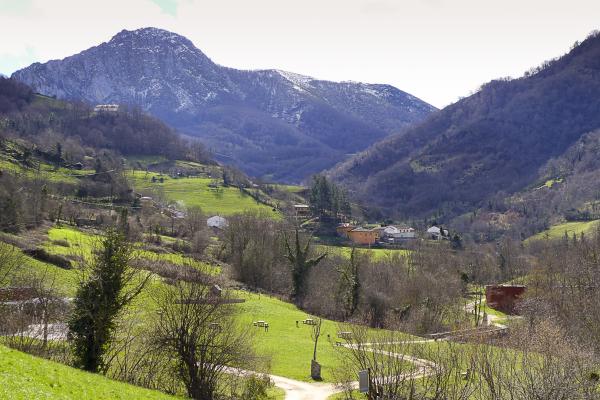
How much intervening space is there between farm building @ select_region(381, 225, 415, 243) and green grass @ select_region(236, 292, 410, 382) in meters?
108

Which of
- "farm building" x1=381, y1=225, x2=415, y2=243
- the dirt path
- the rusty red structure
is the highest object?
the dirt path

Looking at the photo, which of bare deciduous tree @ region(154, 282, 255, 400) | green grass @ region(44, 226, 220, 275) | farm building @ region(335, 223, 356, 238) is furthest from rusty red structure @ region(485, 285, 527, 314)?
bare deciduous tree @ region(154, 282, 255, 400)

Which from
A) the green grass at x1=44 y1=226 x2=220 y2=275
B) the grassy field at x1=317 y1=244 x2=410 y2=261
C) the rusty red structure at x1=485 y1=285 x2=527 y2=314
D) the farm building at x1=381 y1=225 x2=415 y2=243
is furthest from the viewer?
the farm building at x1=381 y1=225 x2=415 y2=243

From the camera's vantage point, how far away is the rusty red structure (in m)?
96.7

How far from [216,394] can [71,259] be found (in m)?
34.4

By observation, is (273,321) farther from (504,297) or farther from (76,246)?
(504,297)

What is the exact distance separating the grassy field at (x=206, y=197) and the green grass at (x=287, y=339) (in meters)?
95.9

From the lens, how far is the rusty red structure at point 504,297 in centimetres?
9669

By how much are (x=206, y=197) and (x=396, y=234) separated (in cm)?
6155

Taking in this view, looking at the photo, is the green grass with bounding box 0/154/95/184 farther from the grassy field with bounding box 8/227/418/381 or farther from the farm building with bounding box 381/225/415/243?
the farm building with bounding box 381/225/415/243

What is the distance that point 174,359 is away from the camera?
35.0 metres

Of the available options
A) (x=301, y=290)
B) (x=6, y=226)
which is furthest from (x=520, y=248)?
(x=6, y=226)

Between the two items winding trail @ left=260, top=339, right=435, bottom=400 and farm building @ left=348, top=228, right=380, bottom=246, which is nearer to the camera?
winding trail @ left=260, top=339, right=435, bottom=400

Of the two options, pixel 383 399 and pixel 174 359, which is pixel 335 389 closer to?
pixel 383 399
